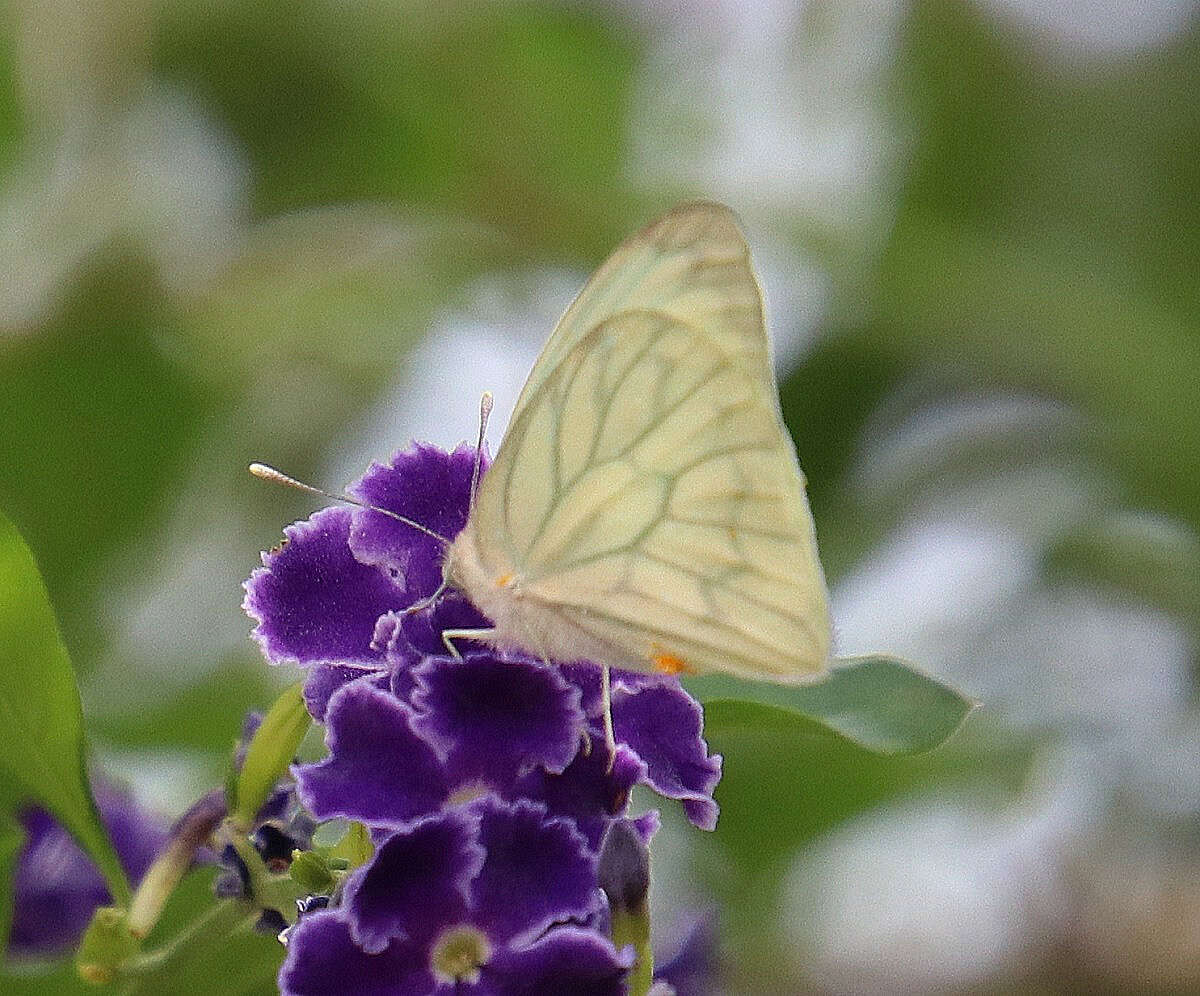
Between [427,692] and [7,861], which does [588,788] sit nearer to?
[427,692]

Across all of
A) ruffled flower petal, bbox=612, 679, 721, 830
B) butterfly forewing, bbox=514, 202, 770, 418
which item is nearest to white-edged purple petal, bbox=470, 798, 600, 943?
ruffled flower petal, bbox=612, 679, 721, 830

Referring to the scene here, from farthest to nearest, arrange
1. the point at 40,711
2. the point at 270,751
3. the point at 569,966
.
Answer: the point at 40,711, the point at 270,751, the point at 569,966

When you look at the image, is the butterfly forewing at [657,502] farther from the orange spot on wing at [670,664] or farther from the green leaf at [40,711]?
the green leaf at [40,711]

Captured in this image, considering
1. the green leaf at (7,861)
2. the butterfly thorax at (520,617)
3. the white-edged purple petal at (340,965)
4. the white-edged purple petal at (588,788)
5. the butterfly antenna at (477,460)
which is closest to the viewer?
the white-edged purple petal at (340,965)

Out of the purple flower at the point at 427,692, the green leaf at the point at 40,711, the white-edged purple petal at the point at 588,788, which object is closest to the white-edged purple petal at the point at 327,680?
the purple flower at the point at 427,692

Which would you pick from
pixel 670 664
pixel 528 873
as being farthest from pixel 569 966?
pixel 670 664

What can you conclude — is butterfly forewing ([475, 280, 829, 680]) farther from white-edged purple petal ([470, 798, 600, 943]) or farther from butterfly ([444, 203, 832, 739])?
white-edged purple petal ([470, 798, 600, 943])
